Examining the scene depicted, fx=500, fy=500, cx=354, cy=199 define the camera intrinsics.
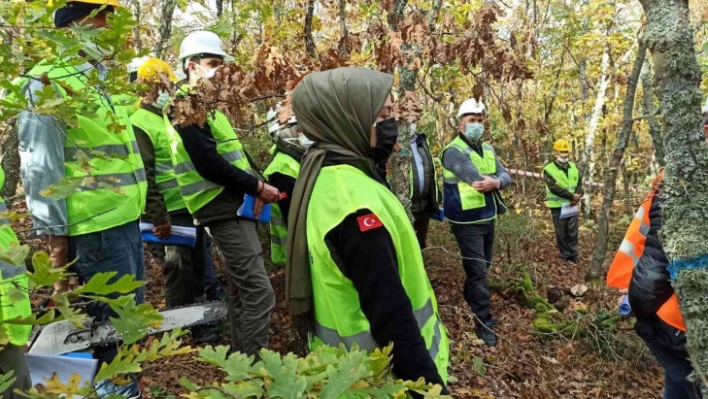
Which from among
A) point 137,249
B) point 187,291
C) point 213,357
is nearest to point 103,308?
point 137,249

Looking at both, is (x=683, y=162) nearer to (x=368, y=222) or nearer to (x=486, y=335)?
(x=368, y=222)

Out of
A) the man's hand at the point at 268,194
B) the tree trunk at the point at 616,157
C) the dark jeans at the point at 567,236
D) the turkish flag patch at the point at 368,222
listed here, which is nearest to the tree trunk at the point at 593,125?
the dark jeans at the point at 567,236

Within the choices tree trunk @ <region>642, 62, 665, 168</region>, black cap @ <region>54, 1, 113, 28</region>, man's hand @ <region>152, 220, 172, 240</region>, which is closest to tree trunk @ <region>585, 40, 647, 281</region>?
tree trunk @ <region>642, 62, 665, 168</region>

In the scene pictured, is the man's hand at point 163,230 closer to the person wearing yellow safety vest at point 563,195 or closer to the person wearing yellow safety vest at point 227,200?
the person wearing yellow safety vest at point 227,200

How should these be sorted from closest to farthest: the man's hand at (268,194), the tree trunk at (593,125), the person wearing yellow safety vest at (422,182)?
the man's hand at (268,194) < the person wearing yellow safety vest at (422,182) < the tree trunk at (593,125)

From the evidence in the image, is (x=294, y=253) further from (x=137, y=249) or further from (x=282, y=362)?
(x=137, y=249)

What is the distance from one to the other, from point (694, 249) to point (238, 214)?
275 centimetres

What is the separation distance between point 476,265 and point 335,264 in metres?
3.69

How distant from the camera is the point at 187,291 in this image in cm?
443

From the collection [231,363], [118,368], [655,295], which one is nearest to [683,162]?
[655,295]

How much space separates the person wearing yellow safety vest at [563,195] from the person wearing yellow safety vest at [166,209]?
706 cm

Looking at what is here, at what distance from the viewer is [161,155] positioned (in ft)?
14.9

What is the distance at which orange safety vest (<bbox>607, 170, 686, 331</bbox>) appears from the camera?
8.43 ft

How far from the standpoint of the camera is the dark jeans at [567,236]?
929cm
